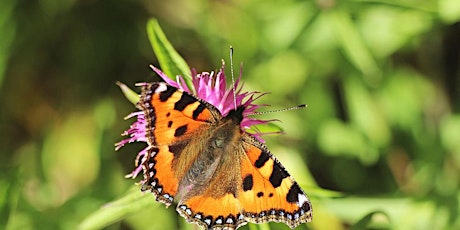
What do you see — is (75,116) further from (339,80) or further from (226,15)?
(339,80)

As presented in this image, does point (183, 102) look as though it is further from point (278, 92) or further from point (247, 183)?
point (278, 92)

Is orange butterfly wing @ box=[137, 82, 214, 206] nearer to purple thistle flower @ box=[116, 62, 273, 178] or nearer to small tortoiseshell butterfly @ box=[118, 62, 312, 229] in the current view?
small tortoiseshell butterfly @ box=[118, 62, 312, 229]

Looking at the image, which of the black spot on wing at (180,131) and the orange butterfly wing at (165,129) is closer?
the orange butterfly wing at (165,129)

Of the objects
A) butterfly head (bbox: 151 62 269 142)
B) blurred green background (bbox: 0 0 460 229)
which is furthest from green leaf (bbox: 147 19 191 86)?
blurred green background (bbox: 0 0 460 229)

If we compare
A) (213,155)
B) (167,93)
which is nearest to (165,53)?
(167,93)

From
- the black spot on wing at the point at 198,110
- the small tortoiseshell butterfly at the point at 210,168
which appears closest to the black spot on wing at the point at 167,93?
the small tortoiseshell butterfly at the point at 210,168

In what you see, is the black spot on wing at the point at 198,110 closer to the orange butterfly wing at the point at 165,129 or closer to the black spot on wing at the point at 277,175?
the orange butterfly wing at the point at 165,129

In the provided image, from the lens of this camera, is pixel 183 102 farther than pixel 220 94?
No
